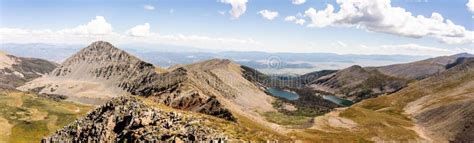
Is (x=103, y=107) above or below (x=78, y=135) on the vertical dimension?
above

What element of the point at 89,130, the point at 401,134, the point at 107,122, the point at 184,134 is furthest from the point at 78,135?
the point at 401,134

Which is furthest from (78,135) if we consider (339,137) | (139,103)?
(339,137)

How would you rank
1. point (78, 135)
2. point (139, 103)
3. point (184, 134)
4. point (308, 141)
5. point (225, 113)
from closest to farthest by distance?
point (184, 134), point (139, 103), point (78, 135), point (308, 141), point (225, 113)

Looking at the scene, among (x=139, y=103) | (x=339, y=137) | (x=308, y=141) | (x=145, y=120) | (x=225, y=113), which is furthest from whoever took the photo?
(x=225, y=113)

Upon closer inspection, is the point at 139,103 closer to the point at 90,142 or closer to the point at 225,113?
the point at 90,142

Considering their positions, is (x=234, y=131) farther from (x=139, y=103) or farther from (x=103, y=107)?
(x=103, y=107)

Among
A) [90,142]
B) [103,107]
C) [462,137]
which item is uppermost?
[103,107]

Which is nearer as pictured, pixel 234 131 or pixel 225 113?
pixel 234 131
